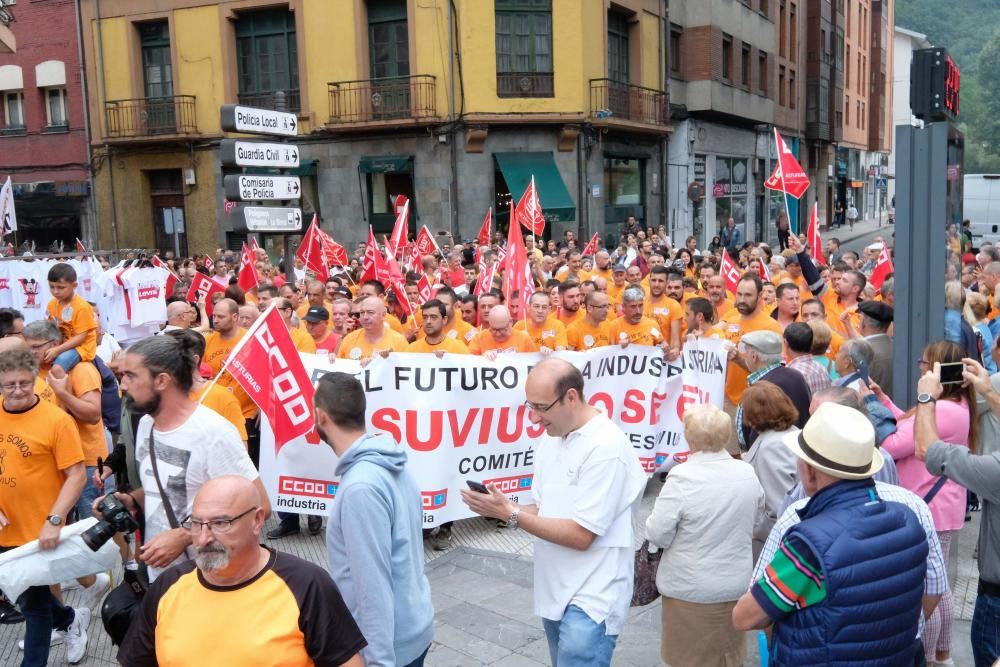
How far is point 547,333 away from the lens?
839cm

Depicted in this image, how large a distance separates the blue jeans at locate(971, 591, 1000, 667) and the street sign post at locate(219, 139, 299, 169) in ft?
21.7

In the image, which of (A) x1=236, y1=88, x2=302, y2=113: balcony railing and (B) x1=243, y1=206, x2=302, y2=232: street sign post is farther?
(A) x1=236, y1=88, x2=302, y2=113: balcony railing

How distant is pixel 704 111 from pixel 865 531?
97.2ft

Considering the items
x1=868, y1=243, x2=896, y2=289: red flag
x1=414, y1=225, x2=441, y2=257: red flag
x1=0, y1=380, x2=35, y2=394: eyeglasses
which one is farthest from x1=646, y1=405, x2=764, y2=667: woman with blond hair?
x1=414, y1=225, x2=441, y2=257: red flag

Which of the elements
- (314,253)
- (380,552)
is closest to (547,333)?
(380,552)

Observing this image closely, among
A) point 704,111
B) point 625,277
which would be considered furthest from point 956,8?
point 625,277

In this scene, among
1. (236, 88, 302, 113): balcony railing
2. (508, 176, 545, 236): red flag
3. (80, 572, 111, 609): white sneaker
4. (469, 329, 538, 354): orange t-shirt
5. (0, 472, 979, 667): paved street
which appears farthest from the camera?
(236, 88, 302, 113): balcony railing

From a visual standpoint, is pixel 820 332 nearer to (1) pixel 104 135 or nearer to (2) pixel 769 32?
(1) pixel 104 135

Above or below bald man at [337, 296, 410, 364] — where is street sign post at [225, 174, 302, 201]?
above

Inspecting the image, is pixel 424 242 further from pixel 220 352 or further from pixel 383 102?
pixel 383 102

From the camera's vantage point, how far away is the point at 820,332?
567 centimetres

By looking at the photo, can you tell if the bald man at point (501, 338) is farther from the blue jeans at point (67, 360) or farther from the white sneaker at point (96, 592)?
the white sneaker at point (96, 592)

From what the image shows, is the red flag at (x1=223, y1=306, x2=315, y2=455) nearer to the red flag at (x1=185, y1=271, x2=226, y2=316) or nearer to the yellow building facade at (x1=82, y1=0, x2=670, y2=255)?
the red flag at (x1=185, y1=271, x2=226, y2=316)

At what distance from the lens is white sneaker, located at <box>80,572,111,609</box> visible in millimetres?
5645
